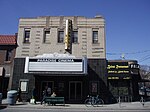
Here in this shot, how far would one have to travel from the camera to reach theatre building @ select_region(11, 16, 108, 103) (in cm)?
2378

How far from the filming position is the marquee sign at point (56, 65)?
2145cm

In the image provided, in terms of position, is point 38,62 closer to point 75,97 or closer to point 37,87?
point 37,87

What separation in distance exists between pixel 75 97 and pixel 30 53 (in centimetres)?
798

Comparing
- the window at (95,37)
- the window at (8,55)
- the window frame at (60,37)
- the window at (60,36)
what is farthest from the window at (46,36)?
the window at (95,37)

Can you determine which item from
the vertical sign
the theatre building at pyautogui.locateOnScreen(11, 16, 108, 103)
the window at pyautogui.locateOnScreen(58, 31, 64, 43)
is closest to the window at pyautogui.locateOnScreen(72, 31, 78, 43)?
the theatre building at pyautogui.locateOnScreen(11, 16, 108, 103)

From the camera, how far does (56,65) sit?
21.6m

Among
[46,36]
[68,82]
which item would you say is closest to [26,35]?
[46,36]

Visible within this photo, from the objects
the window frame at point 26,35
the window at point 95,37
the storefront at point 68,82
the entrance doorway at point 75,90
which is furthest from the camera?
the window frame at point 26,35

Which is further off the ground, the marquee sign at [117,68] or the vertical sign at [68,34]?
the vertical sign at [68,34]

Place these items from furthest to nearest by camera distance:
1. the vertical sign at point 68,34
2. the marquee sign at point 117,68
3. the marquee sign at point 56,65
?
the marquee sign at point 117,68, the vertical sign at point 68,34, the marquee sign at point 56,65

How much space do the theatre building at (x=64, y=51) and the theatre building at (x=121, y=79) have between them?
5.49 feet

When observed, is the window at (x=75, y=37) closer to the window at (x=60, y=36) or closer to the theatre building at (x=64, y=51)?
the theatre building at (x=64, y=51)

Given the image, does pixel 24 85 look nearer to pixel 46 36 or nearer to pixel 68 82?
pixel 68 82

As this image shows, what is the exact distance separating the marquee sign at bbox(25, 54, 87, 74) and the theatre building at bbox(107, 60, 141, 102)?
535 centimetres
